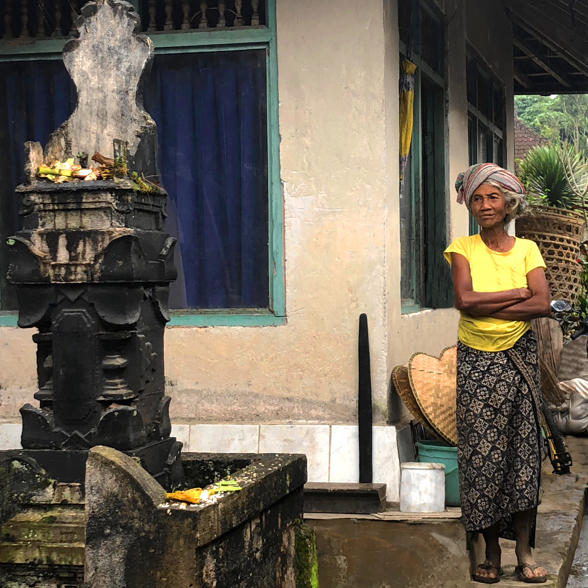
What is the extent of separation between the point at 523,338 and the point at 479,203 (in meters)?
0.74

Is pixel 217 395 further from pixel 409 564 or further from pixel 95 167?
pixel 95 167

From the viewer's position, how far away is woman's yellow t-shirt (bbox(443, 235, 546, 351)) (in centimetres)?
506

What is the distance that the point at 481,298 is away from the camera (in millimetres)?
5027

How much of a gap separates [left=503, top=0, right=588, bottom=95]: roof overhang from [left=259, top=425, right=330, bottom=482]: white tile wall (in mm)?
5237

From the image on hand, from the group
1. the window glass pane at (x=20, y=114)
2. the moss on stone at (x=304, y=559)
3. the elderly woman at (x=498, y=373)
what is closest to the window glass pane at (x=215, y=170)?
the window glass pane at (x=20, y=114)

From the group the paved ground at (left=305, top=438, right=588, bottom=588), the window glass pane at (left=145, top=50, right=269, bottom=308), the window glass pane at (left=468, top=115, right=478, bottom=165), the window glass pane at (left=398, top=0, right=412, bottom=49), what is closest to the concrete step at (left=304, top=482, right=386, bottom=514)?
the paved ground at (left=305, top=438, right=588, bottom=588)

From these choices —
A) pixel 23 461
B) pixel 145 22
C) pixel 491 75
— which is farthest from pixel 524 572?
pixel 491 75

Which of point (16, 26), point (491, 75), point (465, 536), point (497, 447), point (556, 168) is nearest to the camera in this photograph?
point (497, 447)

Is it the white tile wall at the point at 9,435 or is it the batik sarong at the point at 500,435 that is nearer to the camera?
the batik sarong at the point at 500,435

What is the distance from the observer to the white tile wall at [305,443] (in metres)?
6.16

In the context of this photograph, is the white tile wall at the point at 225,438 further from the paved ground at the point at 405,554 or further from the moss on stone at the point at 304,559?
the moss on stone at the point at 304,559

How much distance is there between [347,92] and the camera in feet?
20.3

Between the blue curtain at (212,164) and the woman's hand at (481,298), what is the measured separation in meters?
1.69

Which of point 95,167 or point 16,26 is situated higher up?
point 16,26
